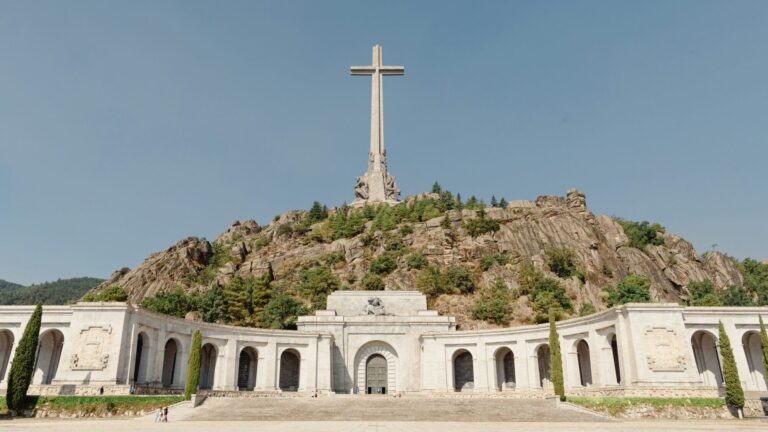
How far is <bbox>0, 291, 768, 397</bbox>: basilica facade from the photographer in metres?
32.4

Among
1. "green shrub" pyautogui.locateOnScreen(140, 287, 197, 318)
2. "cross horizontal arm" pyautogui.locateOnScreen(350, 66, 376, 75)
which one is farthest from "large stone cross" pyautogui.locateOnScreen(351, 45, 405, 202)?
"green shrub" pyautogui.locateOnScreen(140, 287, 197, 318)

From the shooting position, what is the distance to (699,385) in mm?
31578

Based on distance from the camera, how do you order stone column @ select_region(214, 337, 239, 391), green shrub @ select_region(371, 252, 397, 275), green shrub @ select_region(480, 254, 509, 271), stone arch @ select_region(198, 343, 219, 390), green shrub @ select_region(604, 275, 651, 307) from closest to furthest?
stone column @ select_region(214, 337, 239, 391) → stone arch @ select_region(198, 343, 219, 390) → green shrub @ select_region(604, 275, 651, 307) → green shrub @ select_region(480, 254, 509, 271) → green shrub @ select_region(371, 252, 397, 275)

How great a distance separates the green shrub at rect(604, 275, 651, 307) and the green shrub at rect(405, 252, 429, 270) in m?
23.0

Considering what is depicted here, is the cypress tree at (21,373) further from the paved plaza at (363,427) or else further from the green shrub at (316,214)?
the green shrub at (316,214)

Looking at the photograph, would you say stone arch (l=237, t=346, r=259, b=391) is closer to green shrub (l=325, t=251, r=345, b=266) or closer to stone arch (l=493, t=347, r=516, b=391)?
stone arch (l=493, t=347, r=516, b=391)

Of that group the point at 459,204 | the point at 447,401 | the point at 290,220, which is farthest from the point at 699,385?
the point at 290,220

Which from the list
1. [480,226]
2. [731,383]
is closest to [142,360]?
[731,383]

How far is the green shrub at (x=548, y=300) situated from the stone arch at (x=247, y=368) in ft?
93.4

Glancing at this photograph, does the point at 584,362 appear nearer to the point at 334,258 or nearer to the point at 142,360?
the point at 142,360

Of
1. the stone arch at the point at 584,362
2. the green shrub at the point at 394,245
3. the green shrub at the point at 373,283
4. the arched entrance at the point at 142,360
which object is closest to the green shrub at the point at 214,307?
the green shrub at the point at 373,283

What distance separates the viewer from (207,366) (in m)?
42.6

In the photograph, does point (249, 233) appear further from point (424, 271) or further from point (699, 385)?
point (699, 385)

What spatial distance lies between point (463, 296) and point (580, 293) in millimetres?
14009
